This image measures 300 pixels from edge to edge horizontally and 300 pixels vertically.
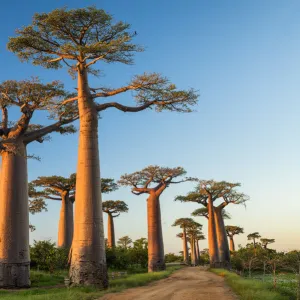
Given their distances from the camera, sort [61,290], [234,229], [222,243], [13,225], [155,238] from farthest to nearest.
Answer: [234,229] → [222,243] → [155,238] → [13,225] → [61,290]

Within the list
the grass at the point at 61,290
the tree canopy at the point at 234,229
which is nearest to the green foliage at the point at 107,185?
the grass at the point at 61,290

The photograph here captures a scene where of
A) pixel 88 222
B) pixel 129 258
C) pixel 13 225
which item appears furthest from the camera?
pixel 129 258

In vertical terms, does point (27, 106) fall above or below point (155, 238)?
above

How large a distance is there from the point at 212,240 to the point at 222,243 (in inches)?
66.6

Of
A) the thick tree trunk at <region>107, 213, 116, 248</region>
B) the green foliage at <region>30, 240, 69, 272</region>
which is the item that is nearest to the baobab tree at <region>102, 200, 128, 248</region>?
the thick tree trunk at <region>107, 213, 116, 248</region>

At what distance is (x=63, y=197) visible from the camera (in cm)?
2684

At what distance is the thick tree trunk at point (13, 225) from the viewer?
13.8 meters

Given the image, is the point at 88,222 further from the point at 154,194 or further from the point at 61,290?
the point at 154,194

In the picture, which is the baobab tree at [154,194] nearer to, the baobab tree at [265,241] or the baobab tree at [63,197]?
the baobab tree at [63,197]

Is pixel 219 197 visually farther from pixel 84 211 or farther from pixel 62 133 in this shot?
pixel 84 211

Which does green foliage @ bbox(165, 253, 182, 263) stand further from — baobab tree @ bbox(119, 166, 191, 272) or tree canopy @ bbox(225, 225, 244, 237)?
baobab tree @ bbox(119, 166, 191, 272)

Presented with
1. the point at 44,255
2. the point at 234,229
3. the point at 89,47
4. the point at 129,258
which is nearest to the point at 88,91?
the point at 89,47

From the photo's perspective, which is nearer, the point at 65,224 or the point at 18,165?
the point at 18,165

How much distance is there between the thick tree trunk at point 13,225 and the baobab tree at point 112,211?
17687 millimetres
